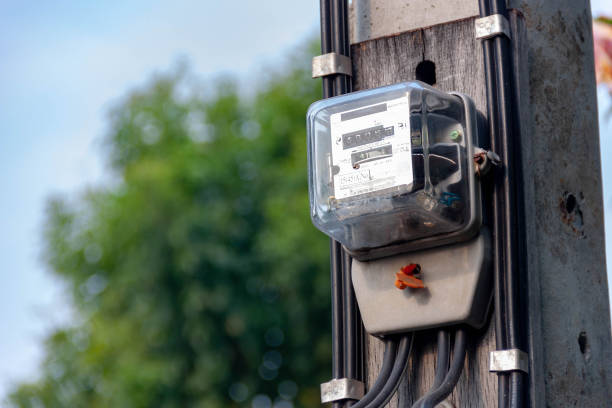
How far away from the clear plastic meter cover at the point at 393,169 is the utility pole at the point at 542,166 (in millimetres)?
114

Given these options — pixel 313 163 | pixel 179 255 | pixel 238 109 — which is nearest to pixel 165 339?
pixel 179 255

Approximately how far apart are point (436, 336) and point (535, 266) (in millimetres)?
213

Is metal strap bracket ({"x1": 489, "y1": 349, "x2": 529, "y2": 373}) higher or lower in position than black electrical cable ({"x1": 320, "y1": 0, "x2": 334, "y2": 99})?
lower

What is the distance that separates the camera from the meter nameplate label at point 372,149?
1818mm

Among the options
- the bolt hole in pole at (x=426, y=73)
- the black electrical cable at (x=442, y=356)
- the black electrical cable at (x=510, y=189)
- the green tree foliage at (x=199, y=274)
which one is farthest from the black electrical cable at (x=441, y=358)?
the green tree foliage at (x=199, y=274)

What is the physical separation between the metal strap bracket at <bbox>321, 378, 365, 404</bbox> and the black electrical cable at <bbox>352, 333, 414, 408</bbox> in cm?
6

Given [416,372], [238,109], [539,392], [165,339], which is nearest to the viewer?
[539,392]

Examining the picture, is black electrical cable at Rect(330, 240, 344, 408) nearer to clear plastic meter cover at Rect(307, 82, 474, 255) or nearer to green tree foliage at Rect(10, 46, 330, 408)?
clear plastic meter cover at Rect(307, 82, 474, 255)

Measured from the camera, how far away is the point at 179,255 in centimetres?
1689

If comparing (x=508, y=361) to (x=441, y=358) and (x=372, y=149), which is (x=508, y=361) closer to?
(x=441, y=358)

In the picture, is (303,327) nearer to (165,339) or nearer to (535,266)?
(165,339)

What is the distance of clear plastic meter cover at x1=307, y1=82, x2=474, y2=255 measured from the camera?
1.82 metres

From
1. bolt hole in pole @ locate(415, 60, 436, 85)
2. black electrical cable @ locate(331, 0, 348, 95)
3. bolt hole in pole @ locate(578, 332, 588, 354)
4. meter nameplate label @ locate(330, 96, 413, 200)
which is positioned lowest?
bolt hole in pole @ locate(578, 332, 588, 354)

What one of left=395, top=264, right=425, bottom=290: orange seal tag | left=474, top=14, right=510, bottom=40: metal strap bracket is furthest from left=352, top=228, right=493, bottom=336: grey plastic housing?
left=474, top=14, right=510, bottom=40: metal strap bracket
